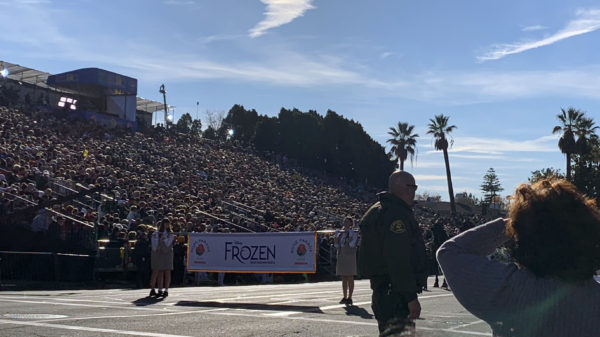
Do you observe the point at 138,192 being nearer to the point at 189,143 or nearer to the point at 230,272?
the point at 230,272

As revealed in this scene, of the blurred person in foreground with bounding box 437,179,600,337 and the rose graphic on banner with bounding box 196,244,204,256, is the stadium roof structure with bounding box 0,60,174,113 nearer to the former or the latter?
the rose graphic on banner with bounding box 196,244,204,256

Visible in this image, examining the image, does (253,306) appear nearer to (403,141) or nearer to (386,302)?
(386,302)

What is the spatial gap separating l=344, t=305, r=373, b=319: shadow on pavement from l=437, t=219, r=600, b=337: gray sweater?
312 inches

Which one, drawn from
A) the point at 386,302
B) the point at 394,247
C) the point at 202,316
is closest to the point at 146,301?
the point at 202,316

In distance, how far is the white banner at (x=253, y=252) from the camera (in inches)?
764

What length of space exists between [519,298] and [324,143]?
67.1m

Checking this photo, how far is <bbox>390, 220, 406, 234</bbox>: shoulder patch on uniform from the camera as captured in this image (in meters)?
4.98

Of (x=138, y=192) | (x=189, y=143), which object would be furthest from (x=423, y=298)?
(x=189, y=143)

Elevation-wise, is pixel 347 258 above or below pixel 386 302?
above

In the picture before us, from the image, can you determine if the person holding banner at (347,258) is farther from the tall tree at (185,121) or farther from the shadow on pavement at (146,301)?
the tall tree at (185,121)

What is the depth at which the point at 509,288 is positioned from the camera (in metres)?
2.33

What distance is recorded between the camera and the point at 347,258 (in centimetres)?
1307

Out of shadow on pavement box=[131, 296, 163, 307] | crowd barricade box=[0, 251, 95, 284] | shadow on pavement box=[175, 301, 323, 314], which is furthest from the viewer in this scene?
crowd barricade box=[0, 251, 95, 284]

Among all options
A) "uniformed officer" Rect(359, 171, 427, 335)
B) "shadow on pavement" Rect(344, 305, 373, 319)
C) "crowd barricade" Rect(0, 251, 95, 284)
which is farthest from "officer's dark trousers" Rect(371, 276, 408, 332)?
"crowd barricade" Rect(0, 251, 95, 284)
